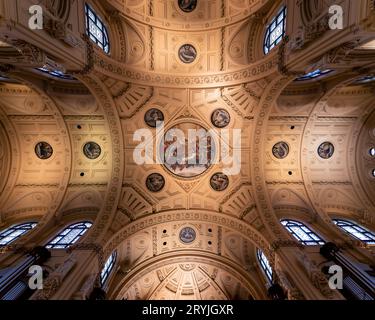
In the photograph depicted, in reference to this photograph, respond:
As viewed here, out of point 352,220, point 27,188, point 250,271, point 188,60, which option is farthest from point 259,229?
point 27,188

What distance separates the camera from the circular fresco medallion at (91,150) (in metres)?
16.4

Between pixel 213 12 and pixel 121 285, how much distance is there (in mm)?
18553

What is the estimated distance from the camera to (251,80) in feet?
47.2

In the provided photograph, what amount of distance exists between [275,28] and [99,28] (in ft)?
32.8

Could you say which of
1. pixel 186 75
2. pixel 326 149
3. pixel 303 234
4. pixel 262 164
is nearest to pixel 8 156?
pixel 186 75

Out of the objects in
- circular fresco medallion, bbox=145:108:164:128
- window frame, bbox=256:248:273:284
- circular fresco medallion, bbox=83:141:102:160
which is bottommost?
window frame, bbox=256:248:273:284

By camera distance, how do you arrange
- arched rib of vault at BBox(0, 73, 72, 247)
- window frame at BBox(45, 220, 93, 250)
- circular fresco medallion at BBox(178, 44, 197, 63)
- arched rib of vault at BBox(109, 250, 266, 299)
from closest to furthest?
arched rib of vault at BBox(0, 73, 72, 247) → window frame at BBox(45, 220, 93, 250) → circular fresco medallion at BBox(178, 44, 197, 63) → arched rib of vault at BBox(109, 250, 266, 299)

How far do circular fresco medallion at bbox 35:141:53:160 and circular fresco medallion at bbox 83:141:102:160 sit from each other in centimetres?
242

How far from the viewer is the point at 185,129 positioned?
1680 centimetres

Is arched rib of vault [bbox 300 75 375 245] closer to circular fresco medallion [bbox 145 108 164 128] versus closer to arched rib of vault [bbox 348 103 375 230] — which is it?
arched rib of vault [bbox 348 103 375 230]

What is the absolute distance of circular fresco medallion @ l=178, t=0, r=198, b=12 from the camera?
1437 centimetres

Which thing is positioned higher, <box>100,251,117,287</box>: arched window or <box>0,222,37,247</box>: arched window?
<box>0,222,37,247</box>: arched window

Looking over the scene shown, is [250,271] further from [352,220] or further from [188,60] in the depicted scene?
[188,60]

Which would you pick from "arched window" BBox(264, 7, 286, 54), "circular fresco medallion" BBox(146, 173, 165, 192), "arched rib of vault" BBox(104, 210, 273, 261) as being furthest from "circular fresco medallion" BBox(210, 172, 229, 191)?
"arched window" BBox(264, 7, 286, 54)
